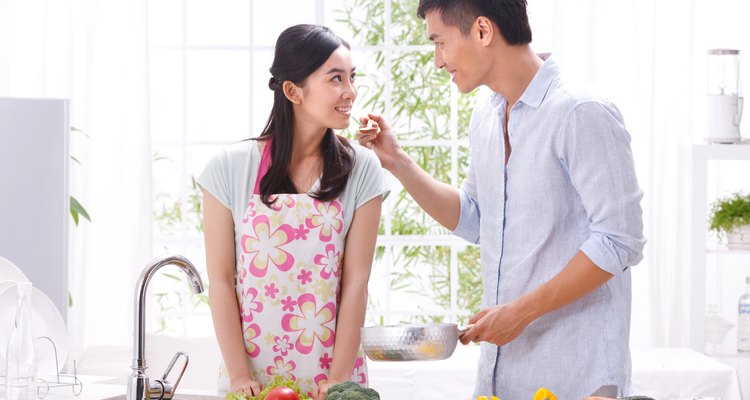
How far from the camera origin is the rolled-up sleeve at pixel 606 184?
6.75 ft

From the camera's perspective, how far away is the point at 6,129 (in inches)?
97.0

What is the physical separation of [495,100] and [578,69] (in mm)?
2404

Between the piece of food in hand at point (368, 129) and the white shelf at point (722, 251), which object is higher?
the piece of food in hand at point (368, 129)

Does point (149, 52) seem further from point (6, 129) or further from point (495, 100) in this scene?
point (495, 100)

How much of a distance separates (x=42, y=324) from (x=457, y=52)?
1.17 meters

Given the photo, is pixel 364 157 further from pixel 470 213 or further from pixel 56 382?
pixel 56 382

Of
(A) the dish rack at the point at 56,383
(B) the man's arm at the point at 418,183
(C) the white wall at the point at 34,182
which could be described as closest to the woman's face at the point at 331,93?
(B) the man's arm at the point at 418,183

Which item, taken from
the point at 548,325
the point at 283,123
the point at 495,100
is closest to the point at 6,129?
the point at 283,123

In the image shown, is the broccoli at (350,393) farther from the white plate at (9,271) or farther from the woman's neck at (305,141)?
the white plate at (9,271)

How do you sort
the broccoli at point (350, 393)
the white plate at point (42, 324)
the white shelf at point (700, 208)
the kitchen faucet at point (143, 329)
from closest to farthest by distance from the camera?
the broccoli at point (350, 393) → the kitchen faucet at point (143, 329) → the white plate at point (42, 324) → the white shelf at point (700, 208)

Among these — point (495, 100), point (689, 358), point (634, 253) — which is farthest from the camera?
point (689, 358)

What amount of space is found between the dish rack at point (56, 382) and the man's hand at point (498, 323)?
90 cm

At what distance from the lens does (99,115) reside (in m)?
4.75

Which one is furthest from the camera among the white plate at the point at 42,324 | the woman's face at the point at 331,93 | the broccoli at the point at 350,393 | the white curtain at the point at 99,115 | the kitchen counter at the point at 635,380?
the white curtain at the point at 99,115
